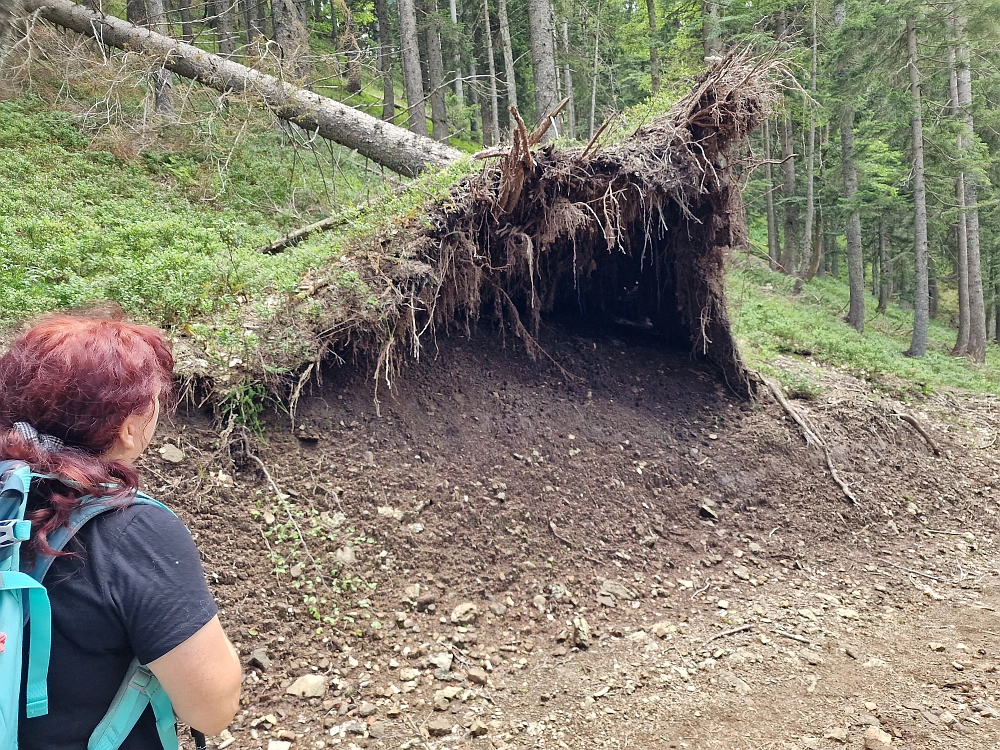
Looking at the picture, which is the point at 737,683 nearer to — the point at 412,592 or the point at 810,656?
the point at 810,656

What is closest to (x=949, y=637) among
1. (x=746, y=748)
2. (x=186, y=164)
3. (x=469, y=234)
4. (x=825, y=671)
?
(x=825, y=671)

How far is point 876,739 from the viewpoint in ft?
9.34

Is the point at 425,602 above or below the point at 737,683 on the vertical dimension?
above

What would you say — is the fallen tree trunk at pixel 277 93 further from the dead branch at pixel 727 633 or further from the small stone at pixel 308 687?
the dead branch at pixel 727 633

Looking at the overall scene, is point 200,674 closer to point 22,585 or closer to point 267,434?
point 22,585

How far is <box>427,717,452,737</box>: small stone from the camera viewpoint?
2918 millimetres

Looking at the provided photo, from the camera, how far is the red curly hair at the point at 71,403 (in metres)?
1.24

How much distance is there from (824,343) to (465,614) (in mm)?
10865

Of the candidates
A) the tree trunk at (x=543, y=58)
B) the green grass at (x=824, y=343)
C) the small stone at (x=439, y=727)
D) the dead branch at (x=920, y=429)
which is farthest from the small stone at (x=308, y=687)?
the tree trunk at (x=543, y=58)

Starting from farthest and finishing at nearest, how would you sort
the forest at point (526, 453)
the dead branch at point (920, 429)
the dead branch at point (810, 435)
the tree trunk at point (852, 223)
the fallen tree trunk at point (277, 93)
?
the tree trunk at point (852, 223), the fallen tree trunk at point (277, 93), the dead branch at point (920, 429), the dead branch at point (810, 435), the forest at point (526, 453)

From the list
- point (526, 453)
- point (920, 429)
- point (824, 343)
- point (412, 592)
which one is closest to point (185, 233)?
point (526, 453)

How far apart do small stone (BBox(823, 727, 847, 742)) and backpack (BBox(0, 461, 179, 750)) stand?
309cm

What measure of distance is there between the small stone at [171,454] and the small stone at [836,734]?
3.89 meters

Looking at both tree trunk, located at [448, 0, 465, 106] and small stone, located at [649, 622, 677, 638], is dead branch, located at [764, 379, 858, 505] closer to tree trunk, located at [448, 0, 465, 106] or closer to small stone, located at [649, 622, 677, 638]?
small stone, located at [649, 622, 677, 638]
